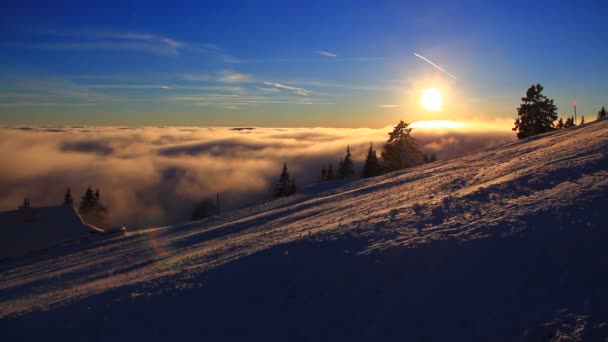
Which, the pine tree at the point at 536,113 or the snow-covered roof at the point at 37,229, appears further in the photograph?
the pine tree at the point at 536,113

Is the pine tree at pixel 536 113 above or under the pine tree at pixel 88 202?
above

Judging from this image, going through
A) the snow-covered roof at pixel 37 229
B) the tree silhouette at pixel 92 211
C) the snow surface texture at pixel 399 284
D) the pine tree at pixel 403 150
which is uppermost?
the pine tree at pixel 403 150

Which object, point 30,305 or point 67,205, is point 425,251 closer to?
point 30,305

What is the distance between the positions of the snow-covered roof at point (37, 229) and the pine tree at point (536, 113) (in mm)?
51568

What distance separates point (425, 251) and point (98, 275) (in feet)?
41.7

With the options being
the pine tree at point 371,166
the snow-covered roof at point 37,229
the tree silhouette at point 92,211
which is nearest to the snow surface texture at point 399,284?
the snow-covered roof at point 37,229

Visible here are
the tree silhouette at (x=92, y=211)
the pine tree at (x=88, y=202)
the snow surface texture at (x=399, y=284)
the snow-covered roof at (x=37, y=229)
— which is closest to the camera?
the snow surface texture at (x=399, y=284)

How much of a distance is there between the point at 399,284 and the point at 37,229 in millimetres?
39280

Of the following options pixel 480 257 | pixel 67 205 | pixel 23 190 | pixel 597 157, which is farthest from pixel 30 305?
pixel 23 190

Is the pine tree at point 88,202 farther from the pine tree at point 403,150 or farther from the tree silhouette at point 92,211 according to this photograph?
the pine tree at point 403,150

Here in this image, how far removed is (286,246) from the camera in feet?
36.3

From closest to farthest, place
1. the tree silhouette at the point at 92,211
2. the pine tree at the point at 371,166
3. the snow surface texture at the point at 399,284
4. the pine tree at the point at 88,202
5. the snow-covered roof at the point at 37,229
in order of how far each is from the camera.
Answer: the snow surface texture at the point at 399,284 < the snow-covered roof at the point at 37,229 < the pine tree at the point at 371,166 < the tree silhouette at the point at 92,211 < the pine tree at the point at 88,202

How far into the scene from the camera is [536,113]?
4622 cm

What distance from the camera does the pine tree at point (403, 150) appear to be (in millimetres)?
48000
